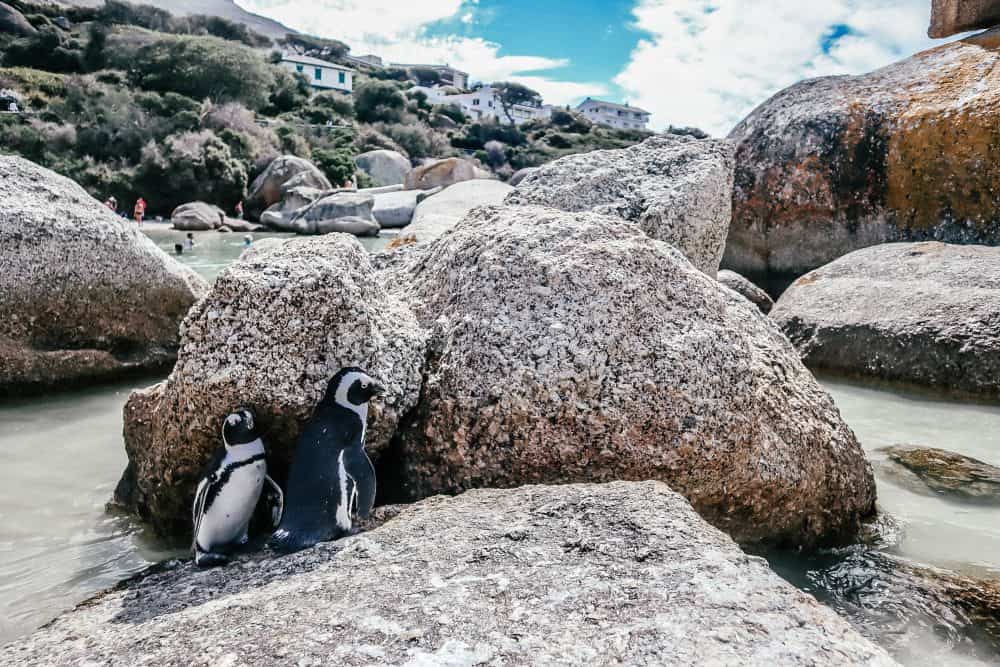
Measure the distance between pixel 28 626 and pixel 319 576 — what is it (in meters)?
1.13

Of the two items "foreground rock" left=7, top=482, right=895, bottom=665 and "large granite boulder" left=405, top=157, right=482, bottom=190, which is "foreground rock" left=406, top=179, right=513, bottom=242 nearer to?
"foreground rock" left=7, top=482, right=895, bottom=665

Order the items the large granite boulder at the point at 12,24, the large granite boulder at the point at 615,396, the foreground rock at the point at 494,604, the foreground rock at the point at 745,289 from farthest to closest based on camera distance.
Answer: the large granite boulder at the point at 12,24 → the foreground rock at the point at 745,289 → the large granite boulder at the point at 615,396 → the foreground rock at the point at 494,604

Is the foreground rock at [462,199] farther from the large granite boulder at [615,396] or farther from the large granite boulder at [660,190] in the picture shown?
the large granite boulder at [615,396]

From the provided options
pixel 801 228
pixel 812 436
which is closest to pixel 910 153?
pixel 801 228

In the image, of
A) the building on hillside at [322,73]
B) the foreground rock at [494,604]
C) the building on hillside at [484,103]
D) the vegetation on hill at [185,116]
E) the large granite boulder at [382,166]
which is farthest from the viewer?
the building on hillside at [484,103]

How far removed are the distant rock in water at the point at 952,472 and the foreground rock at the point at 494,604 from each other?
6.58 feet

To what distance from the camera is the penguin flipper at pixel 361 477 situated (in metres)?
2.26

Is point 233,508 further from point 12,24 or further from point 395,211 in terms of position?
point 12,24

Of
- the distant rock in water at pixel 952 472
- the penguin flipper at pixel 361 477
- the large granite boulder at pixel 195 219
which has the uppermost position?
the large granite boulder at pixel 195 219

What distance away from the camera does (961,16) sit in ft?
27.0

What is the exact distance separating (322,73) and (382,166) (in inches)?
1151

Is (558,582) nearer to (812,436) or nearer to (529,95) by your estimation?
(812,436)

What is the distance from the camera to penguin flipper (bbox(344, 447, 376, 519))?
2258 millimetres

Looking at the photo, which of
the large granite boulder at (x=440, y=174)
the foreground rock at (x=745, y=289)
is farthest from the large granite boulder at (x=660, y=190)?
the large granite boulder at (x=440, y=174)
